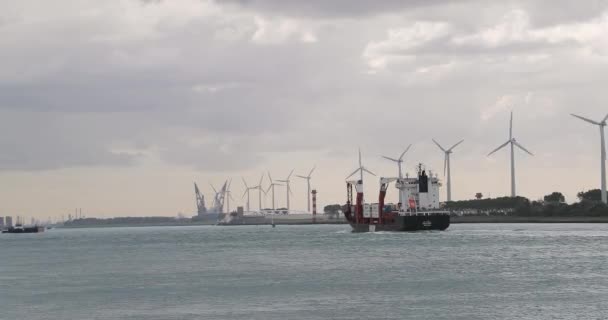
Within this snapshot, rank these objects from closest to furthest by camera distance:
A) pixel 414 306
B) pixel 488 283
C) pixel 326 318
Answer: pixel 326 318 → pixel 414 306 → pixel 488 283

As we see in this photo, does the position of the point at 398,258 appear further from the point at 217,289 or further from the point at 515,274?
the point at 217,289

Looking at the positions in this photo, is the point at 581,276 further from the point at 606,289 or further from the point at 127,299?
the point at 127,299

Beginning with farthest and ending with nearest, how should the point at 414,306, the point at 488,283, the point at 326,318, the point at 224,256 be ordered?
the point at 224,256 < the point at 488,283 < the point at 414,306 < the point at 326,318

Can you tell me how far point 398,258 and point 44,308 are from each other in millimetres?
54357

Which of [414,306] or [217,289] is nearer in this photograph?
[414,306]

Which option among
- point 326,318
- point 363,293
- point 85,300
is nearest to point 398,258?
point 363,293

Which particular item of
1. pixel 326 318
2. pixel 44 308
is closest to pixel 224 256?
pixel 44 308

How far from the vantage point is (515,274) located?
89875mm

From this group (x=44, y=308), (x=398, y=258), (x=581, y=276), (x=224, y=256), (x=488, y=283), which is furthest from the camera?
(x=224, y=256)

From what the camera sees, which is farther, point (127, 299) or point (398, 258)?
point (398, 258)

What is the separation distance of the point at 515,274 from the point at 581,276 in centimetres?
613

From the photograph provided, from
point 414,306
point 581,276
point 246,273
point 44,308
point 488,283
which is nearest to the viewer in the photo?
point 414,306

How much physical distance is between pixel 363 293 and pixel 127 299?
1818 cm

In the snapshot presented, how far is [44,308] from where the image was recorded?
71.3m
